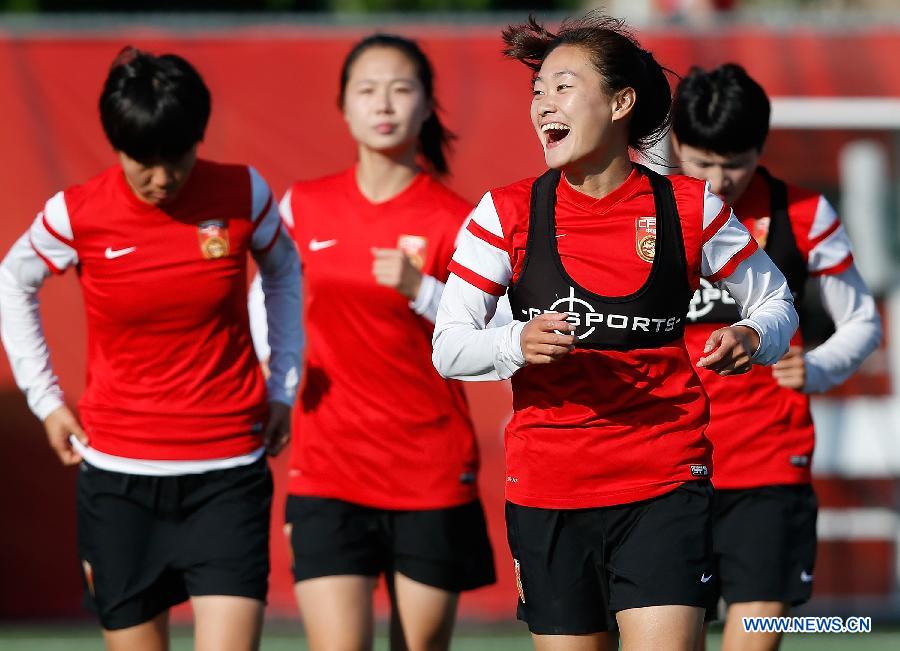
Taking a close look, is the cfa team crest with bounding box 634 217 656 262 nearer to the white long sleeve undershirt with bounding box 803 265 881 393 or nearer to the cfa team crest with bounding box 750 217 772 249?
the cfa team crest with bounding box 750 217 772 249

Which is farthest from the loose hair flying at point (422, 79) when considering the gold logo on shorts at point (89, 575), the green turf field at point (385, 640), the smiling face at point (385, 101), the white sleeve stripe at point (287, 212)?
the green turf field at point (385, 640)

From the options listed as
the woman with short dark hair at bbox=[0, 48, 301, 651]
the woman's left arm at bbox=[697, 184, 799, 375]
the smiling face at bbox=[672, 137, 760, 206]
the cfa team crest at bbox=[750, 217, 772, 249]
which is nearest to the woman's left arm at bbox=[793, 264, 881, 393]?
the cfa team crest at bbox=[750, 217, 772, 249]

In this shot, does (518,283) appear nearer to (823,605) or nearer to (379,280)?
(379,280)

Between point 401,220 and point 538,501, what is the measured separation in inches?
61.4

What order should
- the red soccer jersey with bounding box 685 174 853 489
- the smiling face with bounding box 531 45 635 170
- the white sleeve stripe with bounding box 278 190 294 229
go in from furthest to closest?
1. the white sleeve stripe with bounding box 278 190 294 229
2. the red soccer jersey with bounding box 685 174 853 489
3. the smiling face with bounding box 531 45 635 170

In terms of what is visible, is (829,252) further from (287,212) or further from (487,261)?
(287,212)

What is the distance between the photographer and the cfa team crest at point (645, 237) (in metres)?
4.04

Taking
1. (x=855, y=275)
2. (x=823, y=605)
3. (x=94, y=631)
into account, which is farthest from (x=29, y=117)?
(x=823, y=605)

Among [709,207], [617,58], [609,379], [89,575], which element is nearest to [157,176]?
[89,575]

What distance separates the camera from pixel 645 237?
159 inches

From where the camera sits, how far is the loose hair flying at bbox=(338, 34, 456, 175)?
5.61 metres

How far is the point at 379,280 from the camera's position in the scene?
500 centimetres

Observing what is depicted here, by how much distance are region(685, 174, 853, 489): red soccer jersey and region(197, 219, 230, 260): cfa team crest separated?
5.48 feet

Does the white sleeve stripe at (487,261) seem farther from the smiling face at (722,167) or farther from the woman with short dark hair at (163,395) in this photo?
the smiling face at (722,167)
